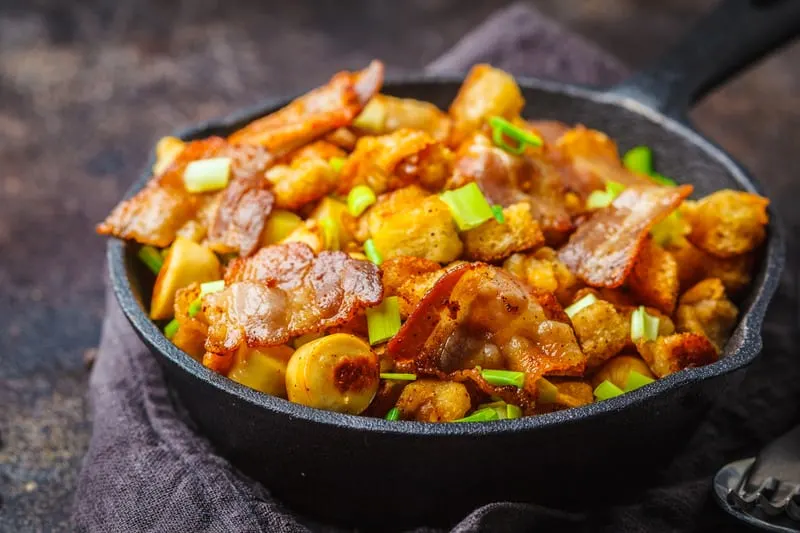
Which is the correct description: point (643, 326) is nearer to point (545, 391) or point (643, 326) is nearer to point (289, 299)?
point (545, 391)

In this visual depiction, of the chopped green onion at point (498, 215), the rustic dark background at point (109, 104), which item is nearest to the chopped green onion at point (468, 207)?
the chopped green onion at point (498, 215)

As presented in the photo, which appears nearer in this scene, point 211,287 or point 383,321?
Result: point 383,321

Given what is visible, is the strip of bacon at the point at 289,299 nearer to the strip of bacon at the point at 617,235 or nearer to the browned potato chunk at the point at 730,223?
the strip of bacon at the point at 617,235

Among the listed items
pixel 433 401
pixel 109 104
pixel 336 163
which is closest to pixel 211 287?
pixel 336 163

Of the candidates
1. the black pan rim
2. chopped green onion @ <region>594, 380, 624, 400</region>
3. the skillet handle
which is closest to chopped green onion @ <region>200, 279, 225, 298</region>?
the black pan rim

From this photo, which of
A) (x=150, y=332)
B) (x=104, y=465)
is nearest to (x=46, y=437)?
(x=104, y=465)

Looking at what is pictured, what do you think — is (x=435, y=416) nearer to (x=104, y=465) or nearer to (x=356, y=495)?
(x=356, y=495)

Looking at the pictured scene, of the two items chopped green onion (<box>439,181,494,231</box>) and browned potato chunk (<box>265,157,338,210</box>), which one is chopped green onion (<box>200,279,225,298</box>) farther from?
chopped green onion (<box>439,181,494,231</box>)

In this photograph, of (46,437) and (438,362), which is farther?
(46,437)
